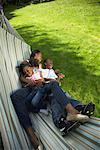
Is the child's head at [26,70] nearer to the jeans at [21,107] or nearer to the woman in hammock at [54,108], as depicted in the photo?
the woman in hammock at [54,108]

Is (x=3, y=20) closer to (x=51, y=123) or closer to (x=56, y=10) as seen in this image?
(x=51, y=123)

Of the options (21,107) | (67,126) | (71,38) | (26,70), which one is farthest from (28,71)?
(71,38)

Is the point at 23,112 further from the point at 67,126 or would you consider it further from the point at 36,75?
the point at 36,75

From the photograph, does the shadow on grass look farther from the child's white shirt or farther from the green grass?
the child's white shirt

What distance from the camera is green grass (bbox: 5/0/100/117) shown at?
698 cm

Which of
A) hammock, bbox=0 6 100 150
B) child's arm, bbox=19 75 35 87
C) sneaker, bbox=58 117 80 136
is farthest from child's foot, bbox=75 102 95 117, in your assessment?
child's arm, bbox=19 75 35 87

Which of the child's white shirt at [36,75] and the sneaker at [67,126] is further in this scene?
the child's white shirt at [36,75]

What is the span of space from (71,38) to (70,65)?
2688mm

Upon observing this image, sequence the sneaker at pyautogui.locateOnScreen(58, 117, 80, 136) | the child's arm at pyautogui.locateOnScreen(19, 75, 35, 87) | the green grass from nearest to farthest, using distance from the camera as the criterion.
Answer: the sneaker at pyautogui.locateOnScreen(58, 117, 80, 136), the child's arm at pyautogui.locateOnScreen(19, 75, 35, 87), the green grass

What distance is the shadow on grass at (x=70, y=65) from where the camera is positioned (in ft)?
21.7

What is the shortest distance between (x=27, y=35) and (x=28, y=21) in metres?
3.10

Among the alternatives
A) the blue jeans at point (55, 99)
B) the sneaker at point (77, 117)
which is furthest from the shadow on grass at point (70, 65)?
the sneaker at point (77, 117)

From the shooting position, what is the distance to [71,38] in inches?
419

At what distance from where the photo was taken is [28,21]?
1462cm
